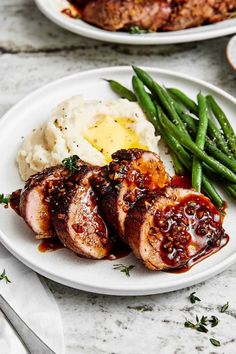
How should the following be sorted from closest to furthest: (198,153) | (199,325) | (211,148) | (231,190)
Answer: (199,325), (231,190), (198,153), (211,148)

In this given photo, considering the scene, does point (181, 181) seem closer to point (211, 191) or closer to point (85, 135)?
point (211, 191)

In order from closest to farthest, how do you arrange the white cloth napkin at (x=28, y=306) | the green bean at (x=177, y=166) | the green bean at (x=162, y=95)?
the white cloth napkin at (x=28, y=306) → the green bean at (x=177, y=166) → the green bean at (x=162, y=95)

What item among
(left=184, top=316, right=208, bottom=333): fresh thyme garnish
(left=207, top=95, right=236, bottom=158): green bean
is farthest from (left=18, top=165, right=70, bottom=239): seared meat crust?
(left=207, top=95, right=236, bottom=158): green bean

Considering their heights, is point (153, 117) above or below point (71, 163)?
below

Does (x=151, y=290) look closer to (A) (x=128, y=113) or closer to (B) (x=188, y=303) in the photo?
(B) (x=188, y=303)

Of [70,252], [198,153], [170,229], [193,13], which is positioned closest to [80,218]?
[70,252]

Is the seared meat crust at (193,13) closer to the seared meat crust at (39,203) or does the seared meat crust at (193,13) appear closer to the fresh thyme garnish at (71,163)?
the fresh thyme garnish at (71,163)

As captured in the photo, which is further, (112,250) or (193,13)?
(193,13)

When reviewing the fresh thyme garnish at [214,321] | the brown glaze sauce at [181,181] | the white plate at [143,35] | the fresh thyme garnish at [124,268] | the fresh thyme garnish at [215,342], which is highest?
the white plate at [143,35]

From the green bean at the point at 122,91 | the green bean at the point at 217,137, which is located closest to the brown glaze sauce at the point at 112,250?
the green bean at the point at 217,137
